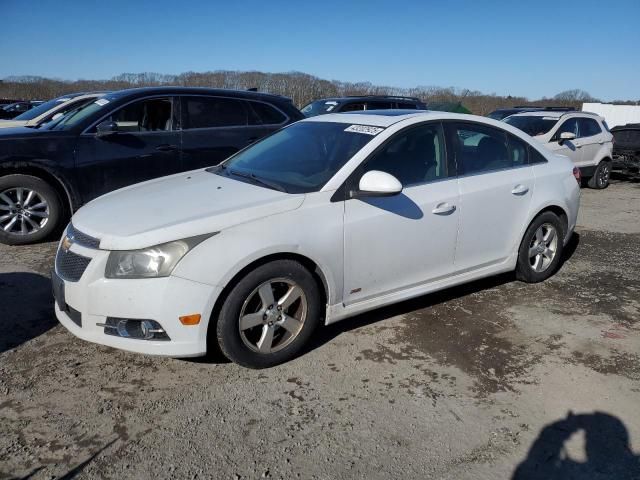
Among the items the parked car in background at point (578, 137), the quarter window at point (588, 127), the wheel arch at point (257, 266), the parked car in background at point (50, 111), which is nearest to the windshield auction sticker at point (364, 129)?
the wheel arch at point (257, 266)

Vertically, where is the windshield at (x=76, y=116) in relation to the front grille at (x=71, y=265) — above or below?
above

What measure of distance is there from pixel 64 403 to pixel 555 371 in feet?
9.89

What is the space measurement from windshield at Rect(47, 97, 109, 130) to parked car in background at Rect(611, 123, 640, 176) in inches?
448

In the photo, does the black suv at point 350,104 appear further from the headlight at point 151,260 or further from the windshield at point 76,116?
the headlight at point 151,260

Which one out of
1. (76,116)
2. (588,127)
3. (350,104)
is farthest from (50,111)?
(588,127)

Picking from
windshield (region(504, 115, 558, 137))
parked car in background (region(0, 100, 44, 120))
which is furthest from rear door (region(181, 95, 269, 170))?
parked car in background (region(0, 100, 44, 120))

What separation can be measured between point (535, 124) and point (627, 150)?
328cm

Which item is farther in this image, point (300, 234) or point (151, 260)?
point (300, 234)

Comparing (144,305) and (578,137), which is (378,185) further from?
(578,137)

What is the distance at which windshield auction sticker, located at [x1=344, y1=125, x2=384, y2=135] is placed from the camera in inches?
160

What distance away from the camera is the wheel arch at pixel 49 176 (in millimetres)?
5887

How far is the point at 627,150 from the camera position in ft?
42.2

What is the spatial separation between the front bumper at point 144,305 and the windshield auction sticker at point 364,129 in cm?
172

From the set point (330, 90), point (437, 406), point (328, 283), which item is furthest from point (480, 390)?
point (330, 90)
